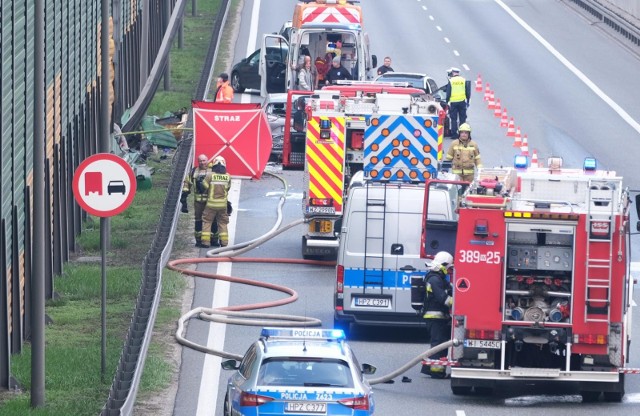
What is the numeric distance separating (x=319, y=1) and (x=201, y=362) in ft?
75.0

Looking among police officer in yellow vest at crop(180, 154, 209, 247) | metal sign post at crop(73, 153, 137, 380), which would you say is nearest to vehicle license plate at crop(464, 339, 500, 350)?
metal sign post at crop(73, 153, 137, 380)

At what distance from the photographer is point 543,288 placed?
68.4 feet

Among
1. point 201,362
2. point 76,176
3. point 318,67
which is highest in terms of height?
point 318,67

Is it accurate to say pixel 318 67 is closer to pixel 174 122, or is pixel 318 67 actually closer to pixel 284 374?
pixel 174 122

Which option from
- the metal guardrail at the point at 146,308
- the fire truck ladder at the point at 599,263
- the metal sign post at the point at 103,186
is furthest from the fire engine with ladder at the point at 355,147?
the fire truck ladder at the point at 599,263

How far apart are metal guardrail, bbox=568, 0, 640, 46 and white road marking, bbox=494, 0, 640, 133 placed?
2.53m

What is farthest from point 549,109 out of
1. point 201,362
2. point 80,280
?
point 201,362

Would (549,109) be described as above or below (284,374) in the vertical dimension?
above

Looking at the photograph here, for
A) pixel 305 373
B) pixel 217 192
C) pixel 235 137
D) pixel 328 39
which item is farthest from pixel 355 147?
pixel 328 39

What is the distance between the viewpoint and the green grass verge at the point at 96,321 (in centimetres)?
2025

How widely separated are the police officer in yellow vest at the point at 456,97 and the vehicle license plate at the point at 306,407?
89.6 feet

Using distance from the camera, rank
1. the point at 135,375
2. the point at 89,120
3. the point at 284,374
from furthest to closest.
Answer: the point at 89,120
the point at 135,375
the point at 284,374

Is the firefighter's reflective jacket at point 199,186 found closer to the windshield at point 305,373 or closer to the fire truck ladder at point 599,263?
the fire truck ladder at point 599,263

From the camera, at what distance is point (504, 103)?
49844 mm
